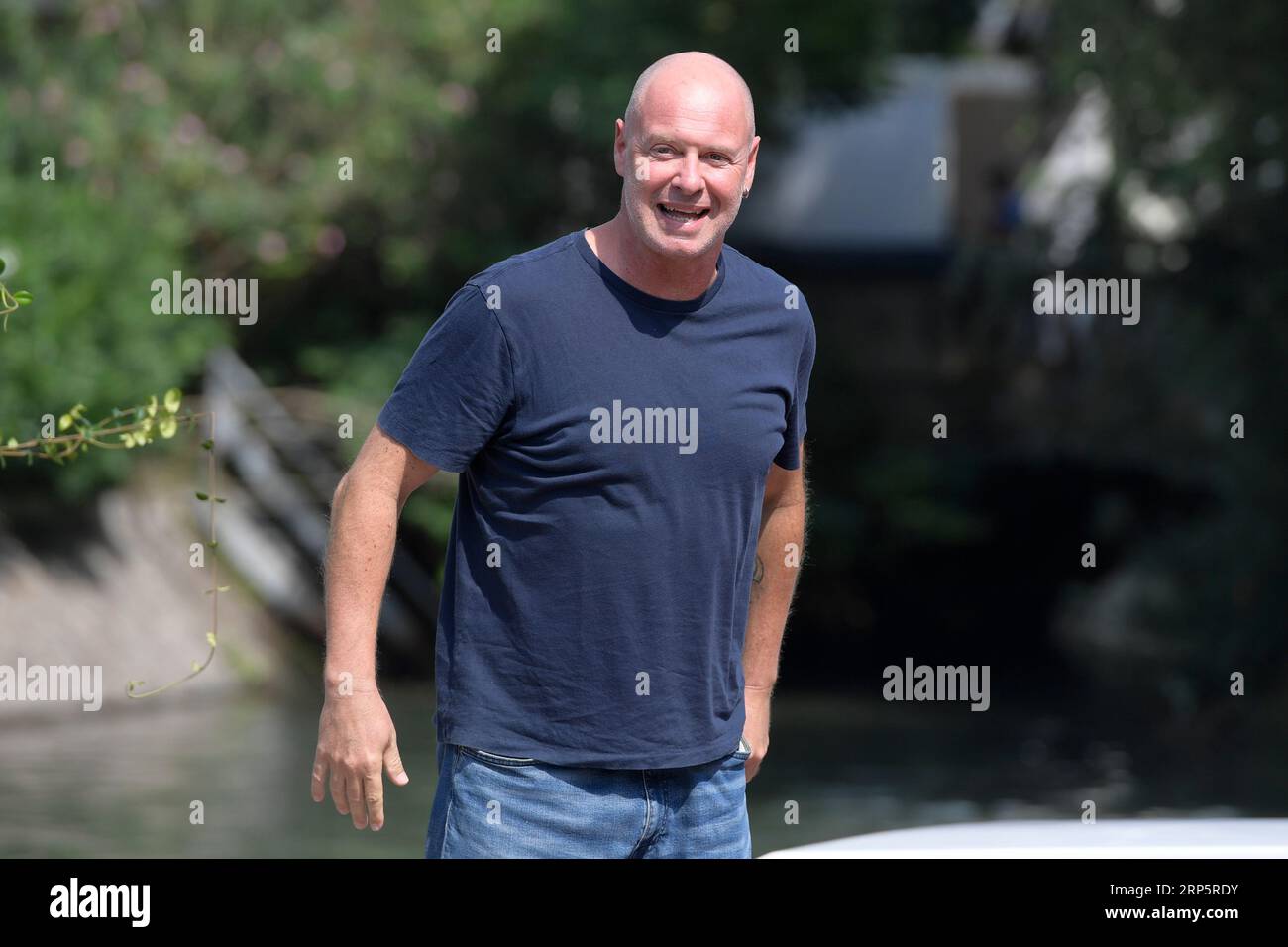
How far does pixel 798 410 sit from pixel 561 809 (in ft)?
2.62

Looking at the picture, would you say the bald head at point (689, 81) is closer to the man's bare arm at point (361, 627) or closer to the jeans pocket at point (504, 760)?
the man's bare arm at point (361, 627)

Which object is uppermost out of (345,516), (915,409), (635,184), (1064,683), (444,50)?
(444,50)

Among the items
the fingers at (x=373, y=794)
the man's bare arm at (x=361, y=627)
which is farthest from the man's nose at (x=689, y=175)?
the fingers at (x=373, y=794)

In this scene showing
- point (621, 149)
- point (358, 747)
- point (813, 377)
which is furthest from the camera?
point (813, 377)

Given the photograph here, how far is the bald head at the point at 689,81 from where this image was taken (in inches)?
127

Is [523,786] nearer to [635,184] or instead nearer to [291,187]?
[635,184]

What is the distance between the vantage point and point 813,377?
19.0 meters

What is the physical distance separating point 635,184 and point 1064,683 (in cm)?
A: 1463

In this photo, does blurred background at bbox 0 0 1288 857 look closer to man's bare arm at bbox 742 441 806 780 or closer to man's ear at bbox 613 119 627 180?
man's bare arm at bbox 742 441 806 780

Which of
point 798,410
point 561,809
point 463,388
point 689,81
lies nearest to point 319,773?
point 561,809

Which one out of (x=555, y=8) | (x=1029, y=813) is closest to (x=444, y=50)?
(x=555, y=8)

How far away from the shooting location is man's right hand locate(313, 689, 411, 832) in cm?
310

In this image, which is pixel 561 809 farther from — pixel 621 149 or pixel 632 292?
pixel 621 149

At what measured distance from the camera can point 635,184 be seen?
3.22 meters
